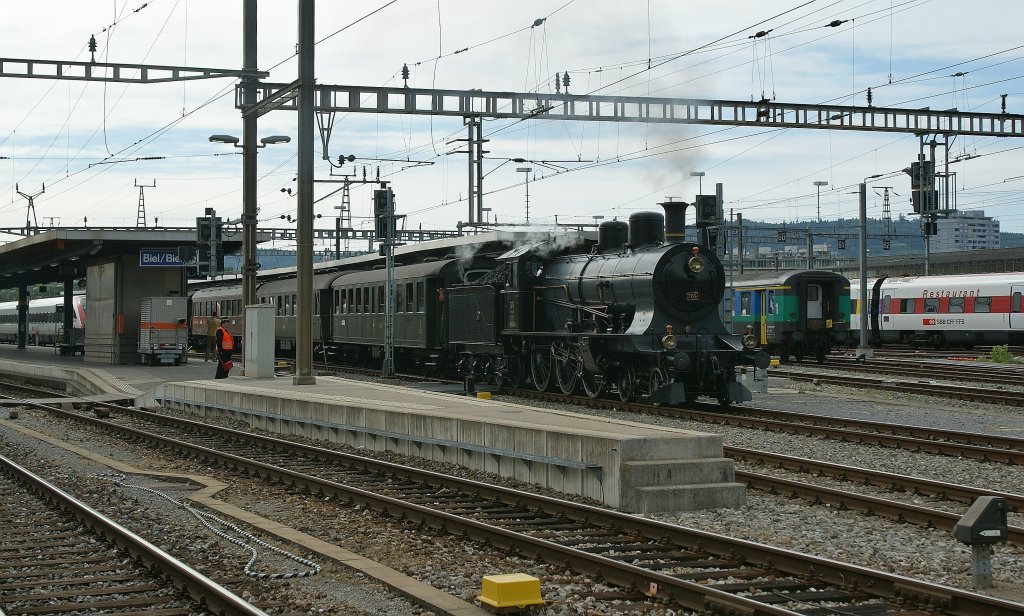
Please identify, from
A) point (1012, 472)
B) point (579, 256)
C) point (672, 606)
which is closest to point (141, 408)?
point (579, 256)

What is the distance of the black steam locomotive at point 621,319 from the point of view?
1884cm

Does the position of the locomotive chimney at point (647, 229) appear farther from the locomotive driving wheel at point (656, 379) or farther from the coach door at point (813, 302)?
the coach door at point (813, 302)

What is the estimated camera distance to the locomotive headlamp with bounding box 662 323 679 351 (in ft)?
60.2

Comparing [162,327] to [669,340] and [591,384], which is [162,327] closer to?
[591,384]

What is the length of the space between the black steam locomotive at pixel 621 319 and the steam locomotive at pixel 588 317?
0.02 m

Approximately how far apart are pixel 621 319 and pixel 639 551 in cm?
1171

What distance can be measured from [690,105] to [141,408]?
44.4ft

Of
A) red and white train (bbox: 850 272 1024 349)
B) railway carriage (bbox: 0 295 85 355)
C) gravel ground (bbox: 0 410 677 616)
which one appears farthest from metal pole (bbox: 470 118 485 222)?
railway carriage (bbox: 0 295 85 355)

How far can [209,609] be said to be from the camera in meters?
6.67

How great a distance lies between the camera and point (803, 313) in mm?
32531

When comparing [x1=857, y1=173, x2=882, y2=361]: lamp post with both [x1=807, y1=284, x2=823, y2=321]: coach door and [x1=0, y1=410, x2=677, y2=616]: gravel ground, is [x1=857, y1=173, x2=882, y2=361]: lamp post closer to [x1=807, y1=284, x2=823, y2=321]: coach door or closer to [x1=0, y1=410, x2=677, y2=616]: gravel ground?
[x1=807, y1=284, x2=823, y2=321]: coach door

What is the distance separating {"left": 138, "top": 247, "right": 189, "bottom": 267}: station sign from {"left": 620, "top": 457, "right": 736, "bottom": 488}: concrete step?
24.4 meters

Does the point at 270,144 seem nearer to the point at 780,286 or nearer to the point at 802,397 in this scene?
the point at 802,397

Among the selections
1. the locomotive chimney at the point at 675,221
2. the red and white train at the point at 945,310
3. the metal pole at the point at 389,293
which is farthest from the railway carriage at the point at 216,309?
the red and white train at the point at 945,310
